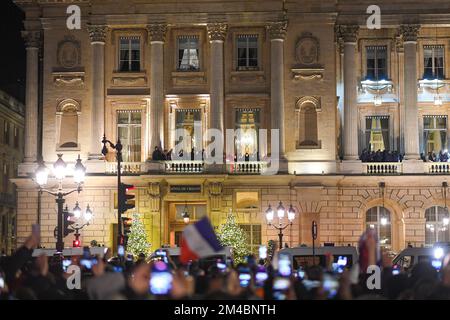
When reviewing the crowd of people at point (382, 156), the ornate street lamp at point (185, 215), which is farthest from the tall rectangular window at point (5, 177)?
the crowd of people at point (382, 156)

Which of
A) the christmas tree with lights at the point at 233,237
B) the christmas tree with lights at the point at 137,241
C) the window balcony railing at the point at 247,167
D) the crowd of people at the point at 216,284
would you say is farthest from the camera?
the window balcony railing at the point at 247,167

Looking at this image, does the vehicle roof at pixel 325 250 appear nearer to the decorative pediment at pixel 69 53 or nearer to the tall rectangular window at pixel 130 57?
the tall rectangular window at pixel 130 57

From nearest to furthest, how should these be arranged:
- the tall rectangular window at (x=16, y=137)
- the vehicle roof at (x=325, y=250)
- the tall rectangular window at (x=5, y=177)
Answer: the vehicle roof at (x=325, y=250) < the tall rectangular window at (x=5, y=177) < the tall rectangular window at (x=16, y=137)

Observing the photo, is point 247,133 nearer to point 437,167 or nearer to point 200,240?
point 437,167


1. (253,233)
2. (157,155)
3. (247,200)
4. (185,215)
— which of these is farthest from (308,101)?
(185,215)

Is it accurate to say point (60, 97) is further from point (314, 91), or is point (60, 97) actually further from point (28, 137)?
point (314, 91)

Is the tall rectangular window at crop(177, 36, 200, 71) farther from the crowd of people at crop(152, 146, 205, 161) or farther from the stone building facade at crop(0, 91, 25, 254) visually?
the stone building facade at crop(0, 91, 25, 254)

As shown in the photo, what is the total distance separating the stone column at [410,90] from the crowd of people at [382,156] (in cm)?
54

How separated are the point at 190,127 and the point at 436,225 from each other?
14.4 meters

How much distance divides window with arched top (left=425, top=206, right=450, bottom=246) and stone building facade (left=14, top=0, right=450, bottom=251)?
0.26 ft

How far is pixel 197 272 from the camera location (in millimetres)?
22547

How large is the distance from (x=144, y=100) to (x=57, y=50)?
215 inches

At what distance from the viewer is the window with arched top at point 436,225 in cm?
5844
